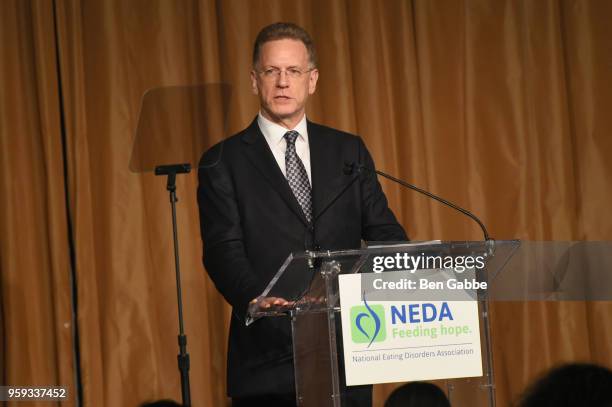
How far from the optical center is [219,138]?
4387 mm

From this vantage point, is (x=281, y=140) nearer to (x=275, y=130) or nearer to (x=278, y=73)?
(x=275, y=130)

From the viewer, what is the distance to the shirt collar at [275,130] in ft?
11.2

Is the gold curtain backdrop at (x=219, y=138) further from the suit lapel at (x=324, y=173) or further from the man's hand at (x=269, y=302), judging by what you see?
the man's hand at (x=269, y=302)

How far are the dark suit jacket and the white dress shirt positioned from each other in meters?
0.04

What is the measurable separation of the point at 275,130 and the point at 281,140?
0.05 m

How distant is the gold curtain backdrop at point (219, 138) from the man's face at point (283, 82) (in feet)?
3.14

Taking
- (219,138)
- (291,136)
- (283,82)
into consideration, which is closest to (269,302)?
(291,136)

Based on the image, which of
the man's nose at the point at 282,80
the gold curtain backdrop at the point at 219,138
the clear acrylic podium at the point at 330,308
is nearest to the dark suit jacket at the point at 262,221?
the man's nose at the point at 282,80

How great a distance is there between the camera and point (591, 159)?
4.75 metres

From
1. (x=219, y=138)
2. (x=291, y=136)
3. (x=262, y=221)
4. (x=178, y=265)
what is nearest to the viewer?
(x=262, y=221)

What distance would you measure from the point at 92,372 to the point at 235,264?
153 centimetres

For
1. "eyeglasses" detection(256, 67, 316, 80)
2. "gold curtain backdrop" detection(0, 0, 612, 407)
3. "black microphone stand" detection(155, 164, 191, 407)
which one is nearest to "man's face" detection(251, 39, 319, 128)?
"eyeglasses" detection(256, 67, 316, 80)

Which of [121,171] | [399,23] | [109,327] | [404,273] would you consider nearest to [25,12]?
[121,171]

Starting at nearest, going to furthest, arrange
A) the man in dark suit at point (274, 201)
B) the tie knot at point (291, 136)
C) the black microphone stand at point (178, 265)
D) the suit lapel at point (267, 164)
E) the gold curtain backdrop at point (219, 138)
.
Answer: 1. the man in dark suit at point (274, 201)
2. the suit lapel at point (267, 164)
3. the tie knot at point (291, 136)
4. the black microphone stand at point (178, 265)
5. the gold curtain backdrop at point (219, 138)
